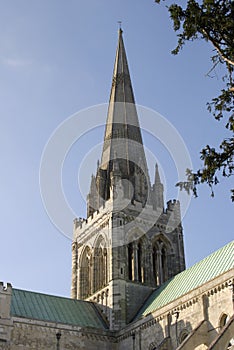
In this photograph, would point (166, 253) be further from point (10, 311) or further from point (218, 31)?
point (218, 31)

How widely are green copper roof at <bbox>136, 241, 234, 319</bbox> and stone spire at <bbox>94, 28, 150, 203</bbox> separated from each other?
8.62m

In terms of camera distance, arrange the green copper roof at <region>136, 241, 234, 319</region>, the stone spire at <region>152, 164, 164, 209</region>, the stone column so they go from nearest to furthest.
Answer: the green copper roof at <region>136, 241, 234, 319</region> < the stone column < the stone spire at <region>152, 164, 164, 209</region>

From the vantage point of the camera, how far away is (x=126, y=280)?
37.8 meters

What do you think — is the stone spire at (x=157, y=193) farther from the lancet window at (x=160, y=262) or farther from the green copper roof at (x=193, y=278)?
the green copper roof at (x=193, y=278)

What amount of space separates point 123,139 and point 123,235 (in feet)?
30.9

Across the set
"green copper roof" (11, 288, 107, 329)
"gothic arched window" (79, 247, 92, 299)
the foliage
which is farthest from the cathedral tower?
the foliage

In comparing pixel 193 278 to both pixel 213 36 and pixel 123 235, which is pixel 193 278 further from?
pixel 213 36

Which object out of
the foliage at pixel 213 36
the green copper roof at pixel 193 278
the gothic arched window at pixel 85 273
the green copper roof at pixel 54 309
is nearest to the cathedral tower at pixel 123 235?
the gothic arched window at pixel 85 273

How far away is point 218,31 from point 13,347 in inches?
892

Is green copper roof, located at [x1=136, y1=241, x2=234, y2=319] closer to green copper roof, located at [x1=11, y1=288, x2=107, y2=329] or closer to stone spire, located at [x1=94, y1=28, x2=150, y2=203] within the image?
green copper roof, located at [x1=11, y1=288, x2=107, y2=329]

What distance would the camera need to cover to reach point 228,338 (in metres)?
23.7

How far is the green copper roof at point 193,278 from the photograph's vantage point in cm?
3042

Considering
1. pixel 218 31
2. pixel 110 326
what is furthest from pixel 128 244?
pixel 218 31

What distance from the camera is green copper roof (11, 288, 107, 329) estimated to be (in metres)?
34.6
